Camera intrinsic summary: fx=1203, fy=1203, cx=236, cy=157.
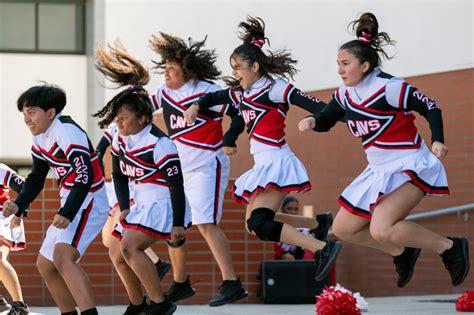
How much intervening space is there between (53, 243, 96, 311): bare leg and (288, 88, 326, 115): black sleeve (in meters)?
1.85

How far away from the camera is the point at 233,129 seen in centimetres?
900

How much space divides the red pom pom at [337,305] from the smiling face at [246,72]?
162 cm

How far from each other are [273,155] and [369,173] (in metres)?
0.86

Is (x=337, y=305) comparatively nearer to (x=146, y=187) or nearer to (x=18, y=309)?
(x=146, y=187)

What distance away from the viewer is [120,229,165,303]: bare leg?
8133mm

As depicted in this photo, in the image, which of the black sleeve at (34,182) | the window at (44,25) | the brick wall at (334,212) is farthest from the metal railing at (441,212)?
the window at (44,25)

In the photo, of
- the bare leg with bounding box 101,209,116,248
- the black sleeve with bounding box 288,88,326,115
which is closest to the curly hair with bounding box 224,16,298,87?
the black sleeve with bounding box 288,88,326,115

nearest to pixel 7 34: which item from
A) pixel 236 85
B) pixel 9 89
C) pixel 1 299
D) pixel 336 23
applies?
pixel 9 89

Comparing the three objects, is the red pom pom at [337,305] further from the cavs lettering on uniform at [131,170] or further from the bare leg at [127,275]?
the cavs lettering on uniform at [131,170]

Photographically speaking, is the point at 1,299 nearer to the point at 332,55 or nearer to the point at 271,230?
the point at 271,230

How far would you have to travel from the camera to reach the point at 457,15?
12883mm

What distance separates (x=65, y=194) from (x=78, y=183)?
12.6 inches

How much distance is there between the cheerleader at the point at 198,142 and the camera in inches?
355

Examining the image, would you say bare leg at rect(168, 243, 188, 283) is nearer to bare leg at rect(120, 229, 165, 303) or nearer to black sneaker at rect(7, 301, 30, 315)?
bare leg at rect(120, 229, 165, 303)
